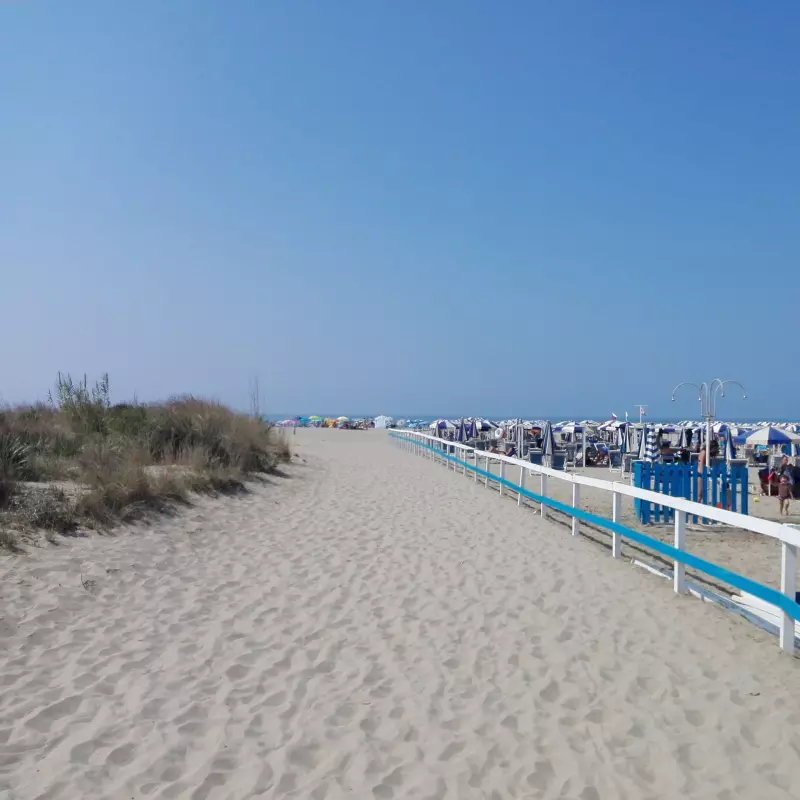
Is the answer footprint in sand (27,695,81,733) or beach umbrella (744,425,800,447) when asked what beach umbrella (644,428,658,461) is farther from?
footprint in sand (27,695,81,733)

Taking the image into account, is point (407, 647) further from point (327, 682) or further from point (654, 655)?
point (654, 655)

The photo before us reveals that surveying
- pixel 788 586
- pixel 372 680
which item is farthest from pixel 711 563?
pixel 372 680

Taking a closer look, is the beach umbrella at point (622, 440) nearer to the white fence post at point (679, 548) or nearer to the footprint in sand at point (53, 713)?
the white fence post at point (679, 548)

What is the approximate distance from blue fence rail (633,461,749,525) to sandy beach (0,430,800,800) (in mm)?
4125

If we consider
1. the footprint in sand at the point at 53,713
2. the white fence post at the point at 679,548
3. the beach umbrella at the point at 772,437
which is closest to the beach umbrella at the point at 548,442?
the beach umbrella at the point at 772,437

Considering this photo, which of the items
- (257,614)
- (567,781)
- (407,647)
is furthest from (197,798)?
(257,614)

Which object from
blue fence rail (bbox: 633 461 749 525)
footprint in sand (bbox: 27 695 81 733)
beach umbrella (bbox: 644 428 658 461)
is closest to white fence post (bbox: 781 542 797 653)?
footprint in sand (bbox: 27 695 81 733)

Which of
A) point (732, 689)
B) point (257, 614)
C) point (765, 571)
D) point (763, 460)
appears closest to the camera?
point (732, 689)

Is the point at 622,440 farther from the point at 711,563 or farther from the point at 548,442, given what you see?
the point at 711,563

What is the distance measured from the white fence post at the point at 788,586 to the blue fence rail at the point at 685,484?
6.57 meters

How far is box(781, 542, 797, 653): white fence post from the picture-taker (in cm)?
483

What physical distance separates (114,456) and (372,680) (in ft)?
24.5

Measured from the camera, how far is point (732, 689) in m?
4.31

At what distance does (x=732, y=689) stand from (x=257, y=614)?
11.6ft
